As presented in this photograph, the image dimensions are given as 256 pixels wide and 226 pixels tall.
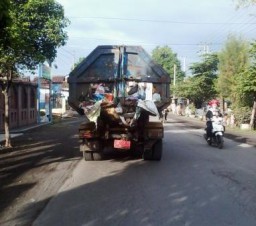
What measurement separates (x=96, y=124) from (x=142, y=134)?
1.34m

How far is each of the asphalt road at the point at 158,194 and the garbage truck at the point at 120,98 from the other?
0.59 metres

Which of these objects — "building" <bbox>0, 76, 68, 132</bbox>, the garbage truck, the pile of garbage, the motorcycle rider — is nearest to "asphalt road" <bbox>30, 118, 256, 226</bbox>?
the garbage truck

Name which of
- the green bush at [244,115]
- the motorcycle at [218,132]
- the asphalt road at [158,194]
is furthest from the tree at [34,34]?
the green bush at [244,115]

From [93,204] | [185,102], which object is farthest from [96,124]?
[185,102]

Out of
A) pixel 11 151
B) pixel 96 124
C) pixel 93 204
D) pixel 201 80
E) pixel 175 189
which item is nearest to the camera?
pixel 93 204

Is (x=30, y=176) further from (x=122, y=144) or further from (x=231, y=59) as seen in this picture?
→ (x=231, y=59)

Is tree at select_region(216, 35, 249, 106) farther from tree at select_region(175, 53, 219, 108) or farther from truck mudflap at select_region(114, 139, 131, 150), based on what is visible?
truck mudflap at select_region(114, 139, 131, 150)

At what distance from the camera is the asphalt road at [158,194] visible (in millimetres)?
7055

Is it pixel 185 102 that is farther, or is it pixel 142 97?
pixel 185 102

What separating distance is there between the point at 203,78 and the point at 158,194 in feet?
178

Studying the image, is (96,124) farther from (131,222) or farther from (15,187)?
(131,222)

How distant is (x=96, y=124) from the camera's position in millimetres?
13320

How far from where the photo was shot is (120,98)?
13.6 metres

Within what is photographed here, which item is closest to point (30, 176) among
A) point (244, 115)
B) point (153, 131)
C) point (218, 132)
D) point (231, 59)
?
point (153, 131)
